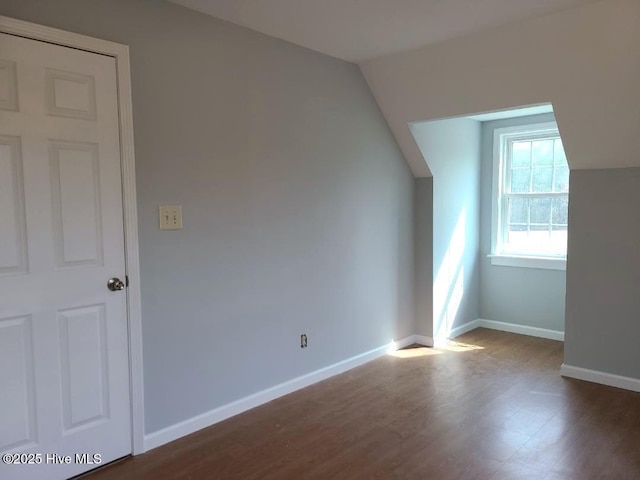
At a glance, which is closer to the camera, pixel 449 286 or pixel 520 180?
pixel 449 286

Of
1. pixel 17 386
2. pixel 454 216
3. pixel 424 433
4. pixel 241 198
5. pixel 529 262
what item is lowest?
pixel 424 433

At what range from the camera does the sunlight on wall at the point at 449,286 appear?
173 inches

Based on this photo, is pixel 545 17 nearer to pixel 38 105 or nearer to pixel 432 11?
pixel 432 11

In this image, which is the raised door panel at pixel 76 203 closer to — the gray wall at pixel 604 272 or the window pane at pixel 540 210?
the gray wall at pixel 604 272

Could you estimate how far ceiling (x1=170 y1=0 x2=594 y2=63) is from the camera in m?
2.52

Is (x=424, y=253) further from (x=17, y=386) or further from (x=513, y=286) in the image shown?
(x=17, y=386)

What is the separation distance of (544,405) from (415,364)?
41.7 inches

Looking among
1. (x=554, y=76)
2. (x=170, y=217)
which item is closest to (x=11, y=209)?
(x=170, y=217)

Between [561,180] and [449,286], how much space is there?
4.77ft

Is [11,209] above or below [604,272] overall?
above

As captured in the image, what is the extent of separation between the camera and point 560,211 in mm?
4469

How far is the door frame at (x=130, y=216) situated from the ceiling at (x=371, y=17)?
0.52 meters

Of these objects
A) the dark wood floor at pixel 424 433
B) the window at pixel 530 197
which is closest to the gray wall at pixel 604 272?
the dark wood floor at pixel 424 433

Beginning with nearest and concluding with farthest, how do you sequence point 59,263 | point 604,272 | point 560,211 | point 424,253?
point 59,263, point 604,272, point 424,253, point 560,211
